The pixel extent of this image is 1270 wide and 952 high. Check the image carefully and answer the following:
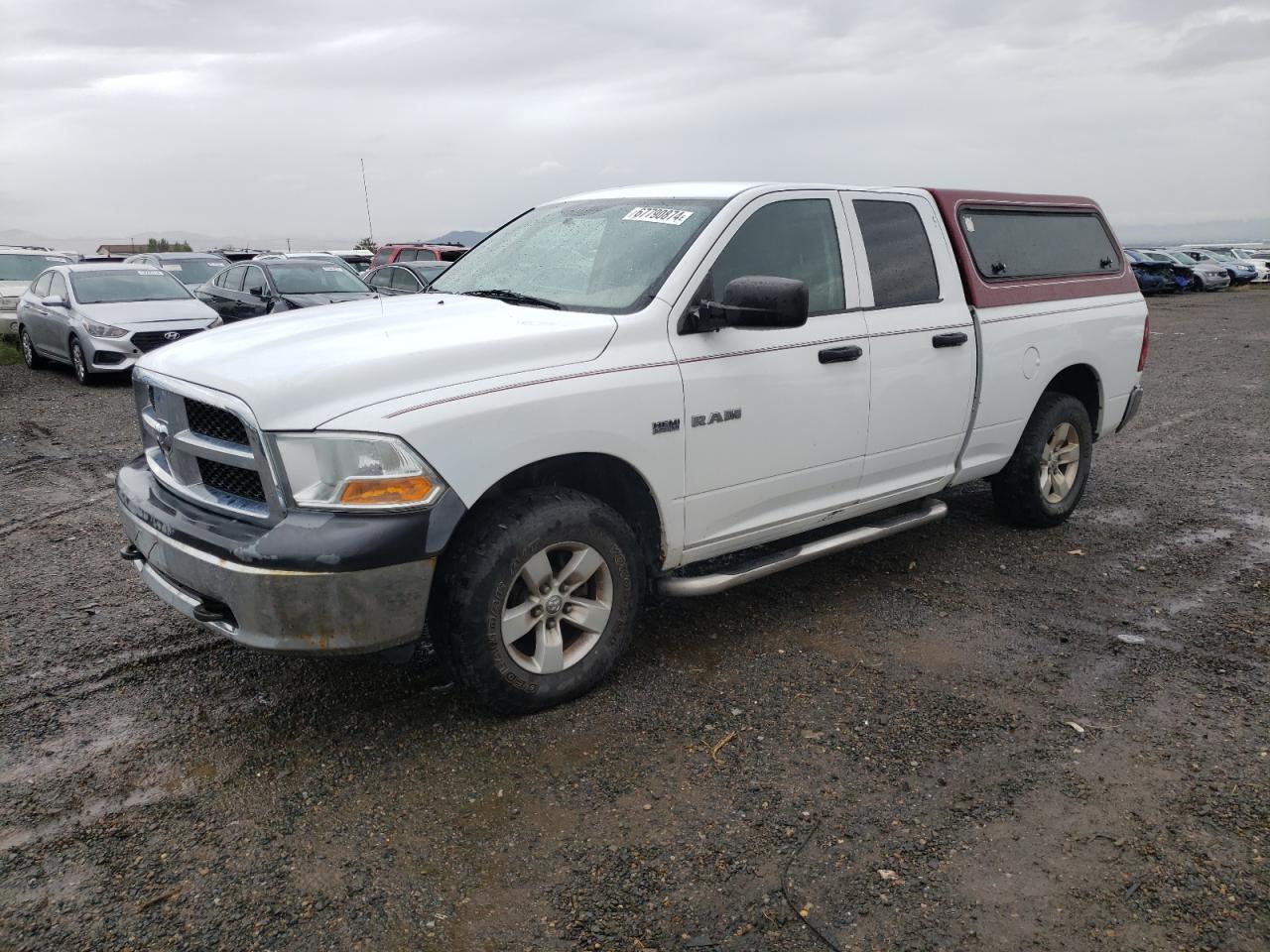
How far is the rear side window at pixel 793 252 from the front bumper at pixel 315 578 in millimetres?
1654

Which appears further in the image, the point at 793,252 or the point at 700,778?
the point at 793,252

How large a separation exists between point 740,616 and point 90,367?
9.88m

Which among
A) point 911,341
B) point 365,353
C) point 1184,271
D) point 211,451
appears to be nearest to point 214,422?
point 211,451

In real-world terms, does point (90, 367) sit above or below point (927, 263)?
below

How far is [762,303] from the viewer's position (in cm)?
352

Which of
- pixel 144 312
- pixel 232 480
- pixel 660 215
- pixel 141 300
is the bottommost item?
pixel 144 312

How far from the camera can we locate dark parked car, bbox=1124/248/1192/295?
101 ft

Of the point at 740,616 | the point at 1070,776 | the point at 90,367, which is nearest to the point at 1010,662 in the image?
the point at 1070,776

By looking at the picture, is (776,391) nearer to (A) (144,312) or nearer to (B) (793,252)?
(B) (793,252)

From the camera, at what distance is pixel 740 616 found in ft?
14.8

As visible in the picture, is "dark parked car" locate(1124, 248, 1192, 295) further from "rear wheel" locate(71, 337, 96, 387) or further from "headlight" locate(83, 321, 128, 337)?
"rear wheel" locate(71, 337, 96, 387)

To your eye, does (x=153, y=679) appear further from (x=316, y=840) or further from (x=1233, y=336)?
(x=1233, y=336)

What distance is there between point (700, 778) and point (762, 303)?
1.69 meters

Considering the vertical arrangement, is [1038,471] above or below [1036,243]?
below
